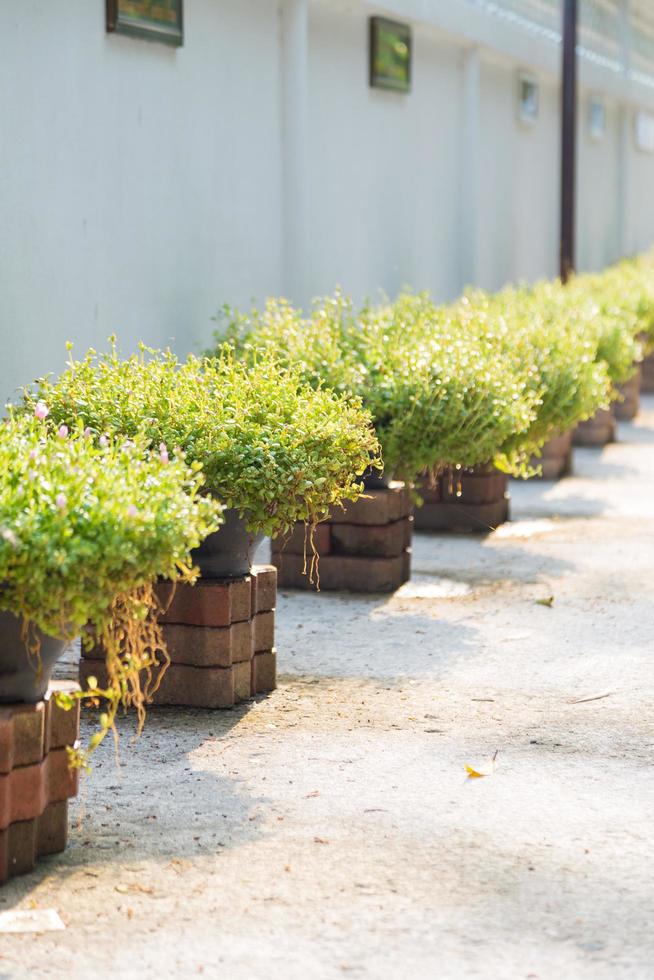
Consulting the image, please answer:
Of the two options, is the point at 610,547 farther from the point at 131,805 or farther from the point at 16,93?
the point at 131,805

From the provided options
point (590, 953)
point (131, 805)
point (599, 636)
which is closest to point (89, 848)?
point (131, 805)

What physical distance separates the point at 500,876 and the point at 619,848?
0.39 metres

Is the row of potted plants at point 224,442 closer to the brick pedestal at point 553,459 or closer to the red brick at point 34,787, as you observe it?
the red brick at point 34,787

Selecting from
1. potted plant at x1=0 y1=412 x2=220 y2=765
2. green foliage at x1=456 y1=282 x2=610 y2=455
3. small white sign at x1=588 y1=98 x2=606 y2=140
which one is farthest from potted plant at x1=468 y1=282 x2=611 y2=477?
small white sign at x1=588 y1=98 x2=606 y2=140

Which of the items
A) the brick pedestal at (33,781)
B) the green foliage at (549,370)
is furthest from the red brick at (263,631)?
the green foliage at (549,370)

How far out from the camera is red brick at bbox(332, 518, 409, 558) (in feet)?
23.5

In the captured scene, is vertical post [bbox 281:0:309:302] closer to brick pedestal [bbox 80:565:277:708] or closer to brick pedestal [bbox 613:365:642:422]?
brick pedestal [bbox 80:565:277:708]

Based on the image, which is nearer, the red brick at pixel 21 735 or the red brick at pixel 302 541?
the red brick at pixel 21 735

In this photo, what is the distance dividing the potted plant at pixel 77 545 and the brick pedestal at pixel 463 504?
16.2 ft

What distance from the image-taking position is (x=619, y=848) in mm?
4004

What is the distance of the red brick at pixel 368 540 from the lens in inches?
282

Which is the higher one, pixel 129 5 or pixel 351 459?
pixel 129 5

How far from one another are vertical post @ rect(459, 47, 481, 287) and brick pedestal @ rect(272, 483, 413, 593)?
6.53 metres

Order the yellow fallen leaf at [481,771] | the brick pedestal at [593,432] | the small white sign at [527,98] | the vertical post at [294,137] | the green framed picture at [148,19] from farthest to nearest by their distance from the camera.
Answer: the small white sign at [527,98] → the brick pedestal at [593,432] → the vertical post at [294,137] → the green framed picture at [148,19] → the yellow fallen leaf at [481,771]
